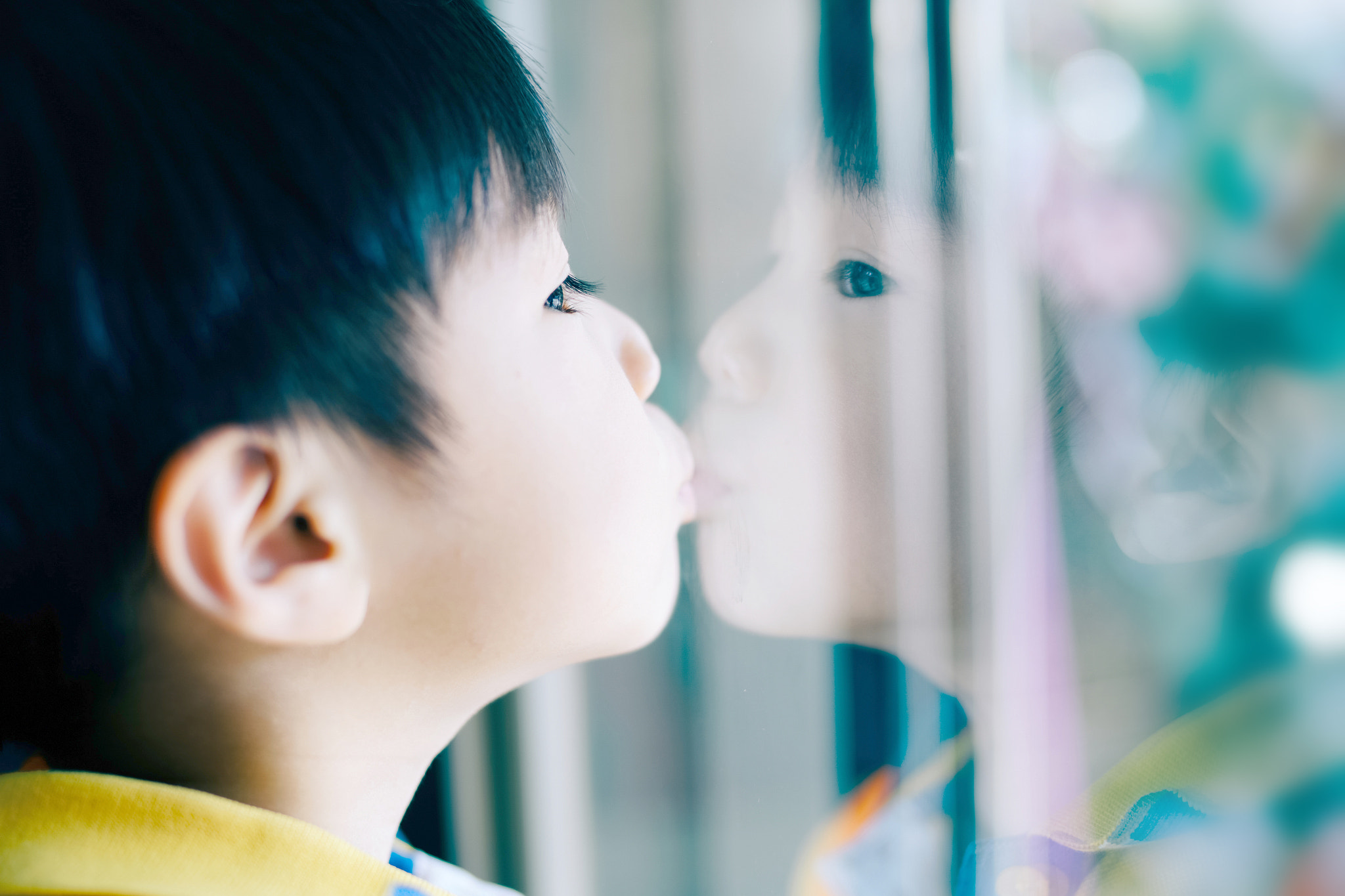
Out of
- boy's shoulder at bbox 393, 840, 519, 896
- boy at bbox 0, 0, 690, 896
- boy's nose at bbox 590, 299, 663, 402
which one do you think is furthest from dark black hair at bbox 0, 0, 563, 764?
boy's shoulder at bbox 393, 840, 519, 896

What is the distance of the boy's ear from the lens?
385 millimetres

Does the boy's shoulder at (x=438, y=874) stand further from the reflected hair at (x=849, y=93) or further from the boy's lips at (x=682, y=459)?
the reflected hair at (x=849, y=93)

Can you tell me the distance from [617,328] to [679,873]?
0.34 metres

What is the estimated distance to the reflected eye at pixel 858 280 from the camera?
47 cm

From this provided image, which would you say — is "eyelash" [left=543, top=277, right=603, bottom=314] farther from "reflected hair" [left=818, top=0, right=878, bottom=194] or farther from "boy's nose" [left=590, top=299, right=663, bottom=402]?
"reflected hair" [left=818, top=0, right=878, bottom=194]

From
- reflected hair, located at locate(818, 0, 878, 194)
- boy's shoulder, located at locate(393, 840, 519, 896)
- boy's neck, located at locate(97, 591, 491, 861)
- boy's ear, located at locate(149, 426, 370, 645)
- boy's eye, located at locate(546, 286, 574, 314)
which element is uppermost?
reflected hair, located at locate(818, 0, 878, 194)

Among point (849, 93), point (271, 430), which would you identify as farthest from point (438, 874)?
point (849, 93)

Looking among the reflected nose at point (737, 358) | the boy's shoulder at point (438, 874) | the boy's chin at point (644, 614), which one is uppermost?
the reflected nose at point (737, 358)

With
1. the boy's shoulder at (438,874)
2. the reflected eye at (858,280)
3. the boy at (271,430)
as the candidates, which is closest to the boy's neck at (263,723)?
the boy at (271,430)

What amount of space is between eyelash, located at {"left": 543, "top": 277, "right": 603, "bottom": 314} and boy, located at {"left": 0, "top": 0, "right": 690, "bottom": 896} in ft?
0.05

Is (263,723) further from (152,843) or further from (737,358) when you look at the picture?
(737,358)

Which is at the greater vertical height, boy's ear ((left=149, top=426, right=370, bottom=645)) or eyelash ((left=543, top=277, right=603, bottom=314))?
eyelash ((left=543, top=277, right=603, bottom=314))

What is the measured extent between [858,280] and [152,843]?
0.41 meters

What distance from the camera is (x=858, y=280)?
470 millimetres
